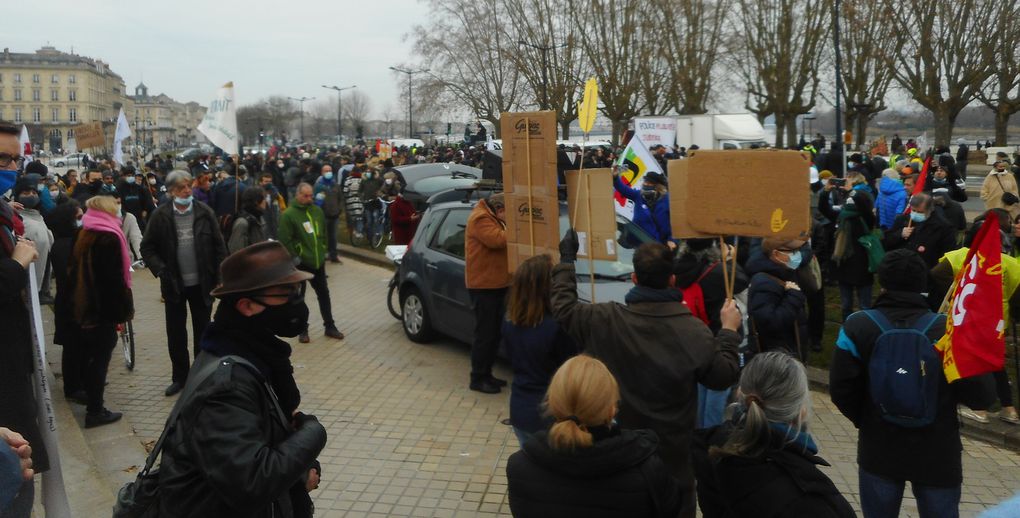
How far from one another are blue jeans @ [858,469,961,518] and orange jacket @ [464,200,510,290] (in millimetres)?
3828

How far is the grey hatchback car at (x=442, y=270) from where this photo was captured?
27.3 ft

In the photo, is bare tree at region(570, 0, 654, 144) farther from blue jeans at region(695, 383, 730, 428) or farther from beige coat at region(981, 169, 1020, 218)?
blue jeans at region(695, 383, 730, 428)

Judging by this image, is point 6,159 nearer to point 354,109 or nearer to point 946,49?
point 946,49

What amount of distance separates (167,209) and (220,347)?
16.4ft

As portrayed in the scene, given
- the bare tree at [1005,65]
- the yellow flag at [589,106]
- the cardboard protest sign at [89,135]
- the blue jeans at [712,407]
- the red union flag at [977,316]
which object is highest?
the bare tree at [1005,65]

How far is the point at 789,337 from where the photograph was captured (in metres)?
5.32

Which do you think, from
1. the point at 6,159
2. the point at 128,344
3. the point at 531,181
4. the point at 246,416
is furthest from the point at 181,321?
the point at 246,416

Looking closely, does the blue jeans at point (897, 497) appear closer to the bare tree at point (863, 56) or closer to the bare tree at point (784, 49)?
the bare tree at point (863, 56)

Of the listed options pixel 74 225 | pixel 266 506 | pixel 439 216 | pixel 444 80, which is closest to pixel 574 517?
pixel 266 506

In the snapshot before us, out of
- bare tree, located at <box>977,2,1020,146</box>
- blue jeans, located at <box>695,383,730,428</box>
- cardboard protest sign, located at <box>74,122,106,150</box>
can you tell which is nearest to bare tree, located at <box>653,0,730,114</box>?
bare tree, located at <box>977,2,1020,146</box>

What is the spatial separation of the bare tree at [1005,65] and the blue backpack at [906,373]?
32228 mm

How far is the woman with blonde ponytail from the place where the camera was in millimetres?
2742

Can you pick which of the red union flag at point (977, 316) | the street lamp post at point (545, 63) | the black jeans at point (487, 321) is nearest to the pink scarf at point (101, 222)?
the black jeans at point (487, 321)

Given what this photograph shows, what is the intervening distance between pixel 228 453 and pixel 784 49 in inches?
1606
